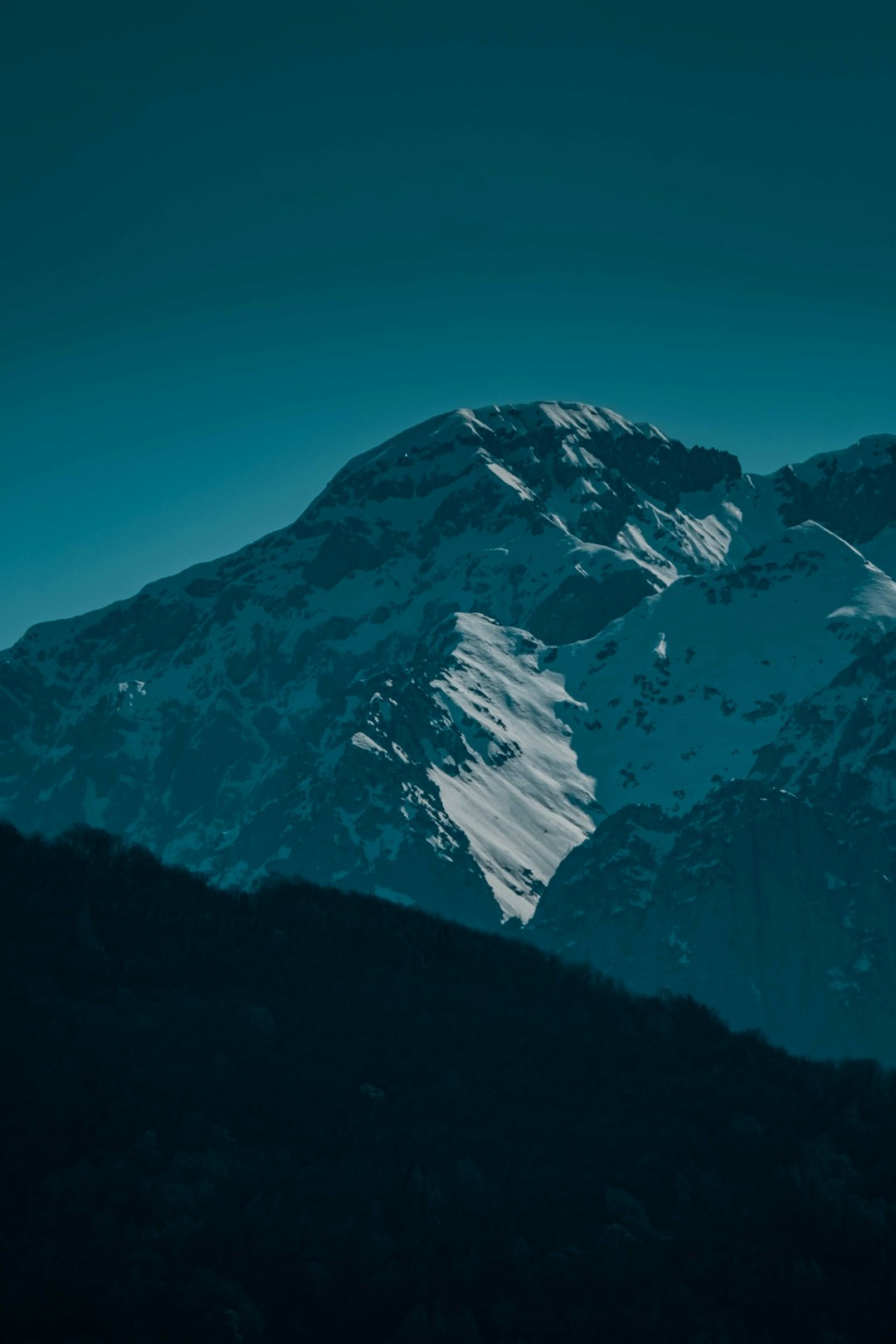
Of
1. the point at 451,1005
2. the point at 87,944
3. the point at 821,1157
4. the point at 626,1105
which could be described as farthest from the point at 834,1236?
the point at 87,944

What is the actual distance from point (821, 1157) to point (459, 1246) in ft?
68.9

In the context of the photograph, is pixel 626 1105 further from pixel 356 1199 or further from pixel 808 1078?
pixel 356 1199

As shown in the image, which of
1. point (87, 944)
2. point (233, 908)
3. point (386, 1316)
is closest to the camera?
point (386, 1316)

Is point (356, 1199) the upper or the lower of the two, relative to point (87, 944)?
lower

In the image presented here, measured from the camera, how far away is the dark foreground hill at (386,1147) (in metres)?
95.3

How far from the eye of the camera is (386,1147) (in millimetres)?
109625

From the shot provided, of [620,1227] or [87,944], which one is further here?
[87,944]

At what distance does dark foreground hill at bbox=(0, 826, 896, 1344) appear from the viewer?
95312mm

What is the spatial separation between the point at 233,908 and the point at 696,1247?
46505 mm

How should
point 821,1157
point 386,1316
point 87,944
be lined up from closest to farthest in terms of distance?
1. point 386,1316
2. point 821,1157
3. point 87,944

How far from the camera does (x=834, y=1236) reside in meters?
104

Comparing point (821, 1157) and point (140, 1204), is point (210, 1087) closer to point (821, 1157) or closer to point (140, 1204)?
point (140, 1204)

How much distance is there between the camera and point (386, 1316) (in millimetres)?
94750

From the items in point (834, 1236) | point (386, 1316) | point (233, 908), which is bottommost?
point (386, 1316)
